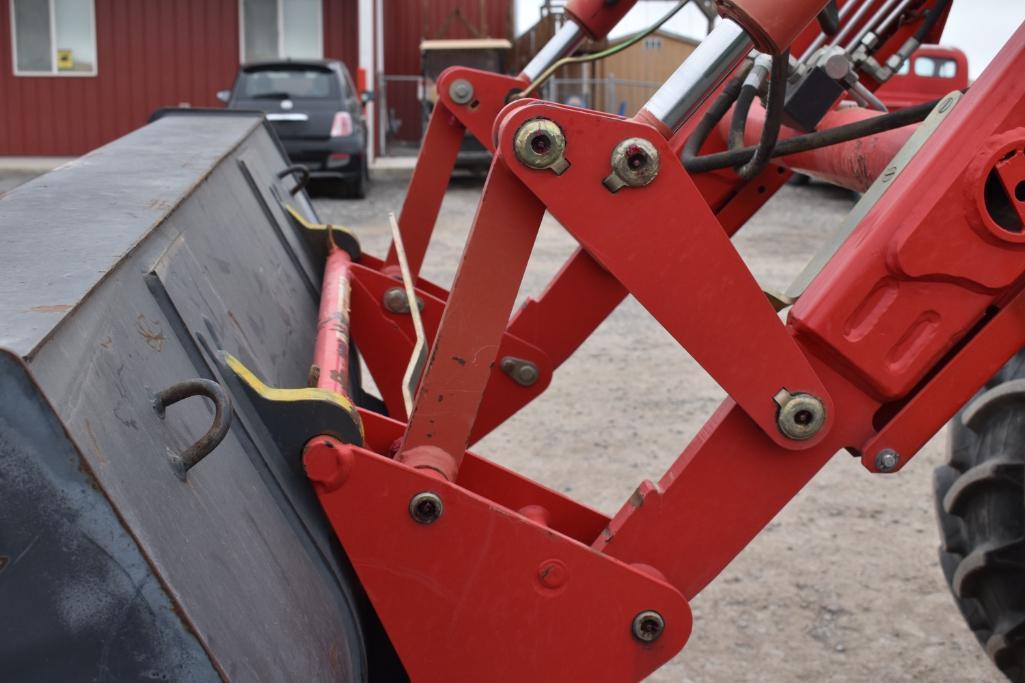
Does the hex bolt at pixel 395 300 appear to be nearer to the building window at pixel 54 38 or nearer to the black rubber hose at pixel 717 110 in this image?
the black rubber hose at pixel 717 110

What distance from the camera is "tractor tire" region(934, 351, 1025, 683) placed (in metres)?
2.82

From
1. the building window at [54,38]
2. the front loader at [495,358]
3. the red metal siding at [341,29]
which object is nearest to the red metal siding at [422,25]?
the red metal siding at [341,29]

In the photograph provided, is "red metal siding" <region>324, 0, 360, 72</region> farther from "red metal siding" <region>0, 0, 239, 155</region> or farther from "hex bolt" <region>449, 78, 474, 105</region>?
"hex bolt" <region>449, 78, 474, 105</region>

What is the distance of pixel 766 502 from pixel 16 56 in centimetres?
2023

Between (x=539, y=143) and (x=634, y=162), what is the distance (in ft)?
0.46

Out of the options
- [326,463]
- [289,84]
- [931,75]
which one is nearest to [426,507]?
[326,463]

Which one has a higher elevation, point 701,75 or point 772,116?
point 701,75

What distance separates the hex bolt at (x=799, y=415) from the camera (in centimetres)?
200

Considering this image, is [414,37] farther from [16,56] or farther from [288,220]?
[288,220]

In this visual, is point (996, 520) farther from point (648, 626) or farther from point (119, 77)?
point (119, 77)

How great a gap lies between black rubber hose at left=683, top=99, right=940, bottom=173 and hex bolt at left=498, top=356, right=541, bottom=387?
0.72 metres

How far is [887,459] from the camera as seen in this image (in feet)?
6.81

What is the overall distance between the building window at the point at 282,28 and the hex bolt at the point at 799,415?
19.2 meters

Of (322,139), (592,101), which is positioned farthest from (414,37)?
(322,139)
